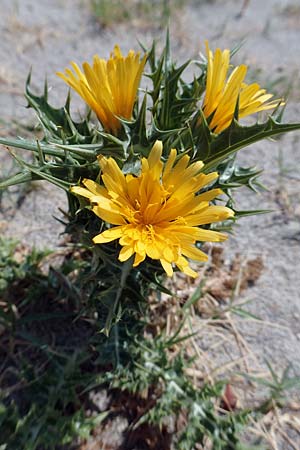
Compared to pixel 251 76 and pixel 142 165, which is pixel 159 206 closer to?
pixel 142 165

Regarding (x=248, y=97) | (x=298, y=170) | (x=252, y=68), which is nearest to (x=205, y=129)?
(x=248, y=97)

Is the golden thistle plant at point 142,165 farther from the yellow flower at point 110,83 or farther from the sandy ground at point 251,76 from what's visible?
the sandy ground at point 251,76

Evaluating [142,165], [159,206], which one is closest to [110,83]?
[142,165]

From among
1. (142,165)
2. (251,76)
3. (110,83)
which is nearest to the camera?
(142,165)

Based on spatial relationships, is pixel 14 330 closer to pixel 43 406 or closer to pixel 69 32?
pixel 43 406

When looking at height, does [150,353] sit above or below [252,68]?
below

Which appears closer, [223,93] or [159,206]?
[159,206]

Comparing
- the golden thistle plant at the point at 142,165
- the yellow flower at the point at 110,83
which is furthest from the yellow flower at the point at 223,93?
the yellow flower at the point at 110,83
